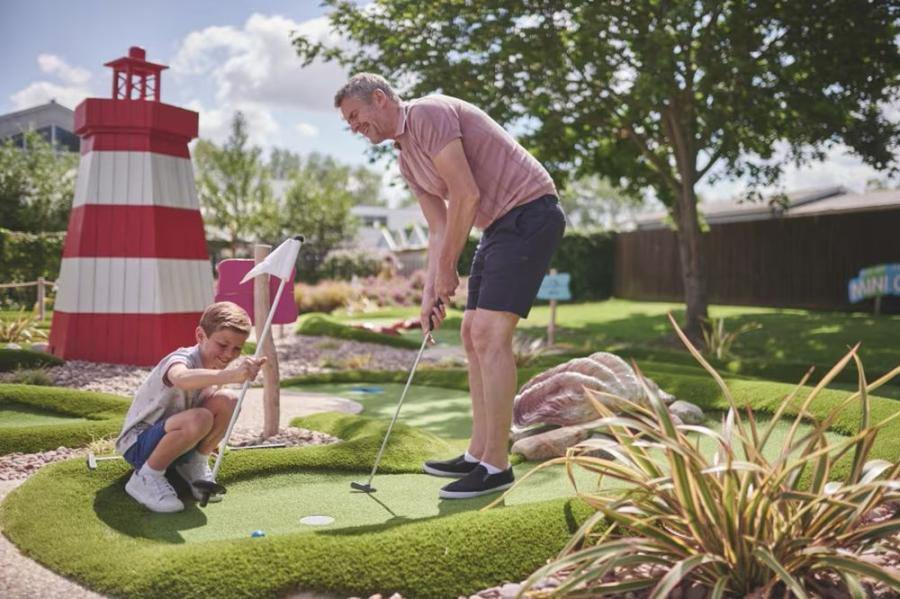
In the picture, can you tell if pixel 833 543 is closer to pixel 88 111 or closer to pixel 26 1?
pixel 26 1

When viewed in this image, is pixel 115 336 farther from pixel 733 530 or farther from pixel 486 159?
pixel 733 530

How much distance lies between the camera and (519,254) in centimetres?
317

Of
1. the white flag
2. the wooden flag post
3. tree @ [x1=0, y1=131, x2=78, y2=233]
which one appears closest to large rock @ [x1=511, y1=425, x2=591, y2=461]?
the wooden flag post

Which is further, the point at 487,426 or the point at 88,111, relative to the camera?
the point at 88,111

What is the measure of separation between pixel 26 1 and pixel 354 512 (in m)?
3.99

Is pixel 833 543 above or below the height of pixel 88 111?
below

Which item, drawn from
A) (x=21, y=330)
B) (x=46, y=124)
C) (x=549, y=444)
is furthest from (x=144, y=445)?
(x=46, y=124)

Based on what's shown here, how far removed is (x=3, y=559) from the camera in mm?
2436

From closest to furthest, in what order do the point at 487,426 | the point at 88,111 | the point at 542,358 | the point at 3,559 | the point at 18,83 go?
the point at 3,559 → the point at 487,426 → the point at 18,83 → the point at 88,111 → the point at 542,358

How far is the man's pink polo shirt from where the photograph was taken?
318 cm

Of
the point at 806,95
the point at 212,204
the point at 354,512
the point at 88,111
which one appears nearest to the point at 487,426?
the point at 354,512

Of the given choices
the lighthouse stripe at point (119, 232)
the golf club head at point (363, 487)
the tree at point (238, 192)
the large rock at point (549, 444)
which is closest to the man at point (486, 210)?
the golf club head at point (363, 487)

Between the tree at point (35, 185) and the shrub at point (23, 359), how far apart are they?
1.54m

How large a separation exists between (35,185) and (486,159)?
531 centimetres
